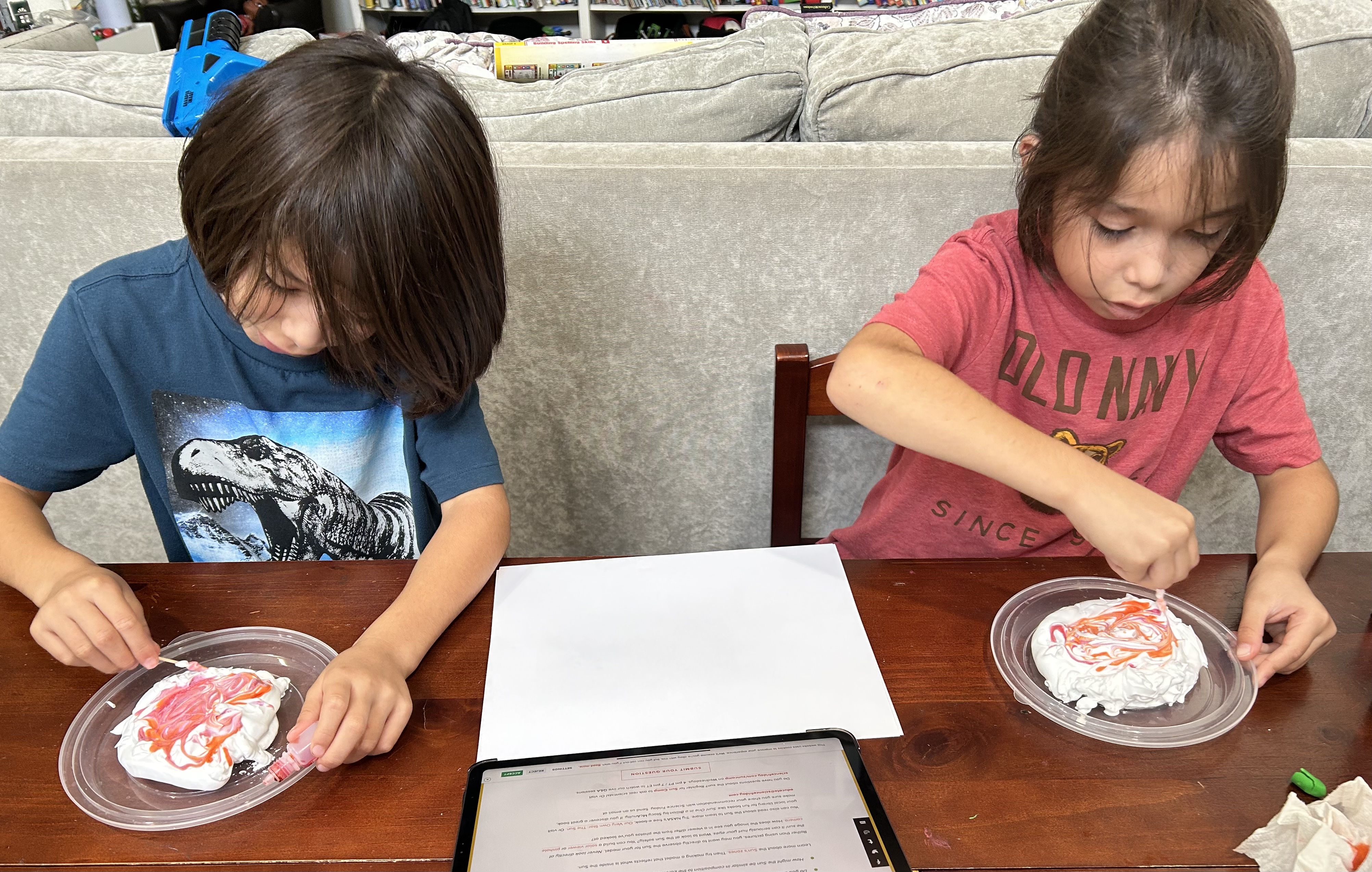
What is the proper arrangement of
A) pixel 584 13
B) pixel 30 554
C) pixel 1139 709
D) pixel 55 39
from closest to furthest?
pixel 1139 709 → pixel 30 554 → pixel 55 39 → pixel 584 13

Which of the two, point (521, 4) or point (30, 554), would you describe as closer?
point (30, 554)

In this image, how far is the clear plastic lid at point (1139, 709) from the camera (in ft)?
2.04

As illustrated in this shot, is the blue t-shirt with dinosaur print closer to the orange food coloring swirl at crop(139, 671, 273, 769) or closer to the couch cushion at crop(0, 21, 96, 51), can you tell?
the orange food coloring swirl at crop(139, 671, 273, 769)

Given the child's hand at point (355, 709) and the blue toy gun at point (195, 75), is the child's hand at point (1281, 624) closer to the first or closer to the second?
the child's hand at point (355, 709)

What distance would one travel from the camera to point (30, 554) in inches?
29.3

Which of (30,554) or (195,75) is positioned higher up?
(195,75)

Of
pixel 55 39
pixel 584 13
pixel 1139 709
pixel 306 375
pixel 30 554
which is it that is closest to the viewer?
pixel 1139 709

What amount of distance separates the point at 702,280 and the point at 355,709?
0.88 metres

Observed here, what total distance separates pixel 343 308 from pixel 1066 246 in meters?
0.64

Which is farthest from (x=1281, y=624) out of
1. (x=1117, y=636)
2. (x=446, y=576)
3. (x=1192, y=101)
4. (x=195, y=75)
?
(x=195, y=75)

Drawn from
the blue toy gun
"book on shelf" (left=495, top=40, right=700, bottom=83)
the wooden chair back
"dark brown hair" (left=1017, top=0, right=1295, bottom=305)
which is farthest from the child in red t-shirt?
"book on shelf" (left=495, top=40, right=700, bottom=83)

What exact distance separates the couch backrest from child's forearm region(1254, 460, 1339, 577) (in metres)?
0.52

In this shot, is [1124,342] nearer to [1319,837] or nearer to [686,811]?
[1319,837]

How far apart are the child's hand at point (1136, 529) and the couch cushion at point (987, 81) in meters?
0.79
